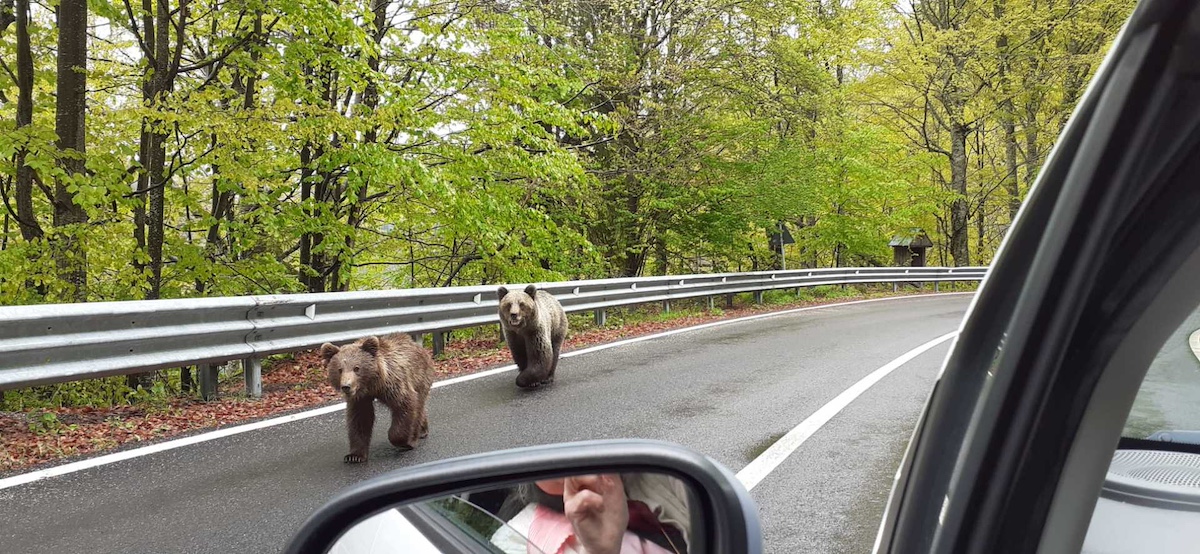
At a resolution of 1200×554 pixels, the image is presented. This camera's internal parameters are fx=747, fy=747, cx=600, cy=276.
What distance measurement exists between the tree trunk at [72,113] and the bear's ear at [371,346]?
5259mm

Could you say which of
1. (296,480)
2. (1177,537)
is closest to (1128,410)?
(1177,537)

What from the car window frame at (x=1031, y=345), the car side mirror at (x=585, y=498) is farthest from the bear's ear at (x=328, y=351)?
the car window frame at (x=1031, y=345)

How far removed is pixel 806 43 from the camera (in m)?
19.7

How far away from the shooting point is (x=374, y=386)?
4.96 meters

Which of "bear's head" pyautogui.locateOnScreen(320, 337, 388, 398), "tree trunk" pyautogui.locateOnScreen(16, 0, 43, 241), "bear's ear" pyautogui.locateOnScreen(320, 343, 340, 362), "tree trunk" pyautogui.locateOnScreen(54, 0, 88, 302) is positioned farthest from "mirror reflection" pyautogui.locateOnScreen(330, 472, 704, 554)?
"tree trunk" pyautogui.locateOnScreen(16, 0, 43, 241)

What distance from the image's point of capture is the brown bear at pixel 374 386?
4.88 meters

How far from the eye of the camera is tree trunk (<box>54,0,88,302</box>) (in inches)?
330

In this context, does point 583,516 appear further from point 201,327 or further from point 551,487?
point 201,327

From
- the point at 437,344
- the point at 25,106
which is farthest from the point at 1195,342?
the point at 25,106

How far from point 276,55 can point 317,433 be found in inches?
237

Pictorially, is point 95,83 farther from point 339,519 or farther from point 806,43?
point 806,43

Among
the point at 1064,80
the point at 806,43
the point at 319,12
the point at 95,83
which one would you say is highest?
the point at 806,43

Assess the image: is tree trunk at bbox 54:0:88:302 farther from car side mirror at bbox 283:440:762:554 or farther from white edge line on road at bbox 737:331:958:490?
car side mirror at bbox 283:440:762:554

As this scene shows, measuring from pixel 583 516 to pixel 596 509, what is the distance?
25 millimetres
